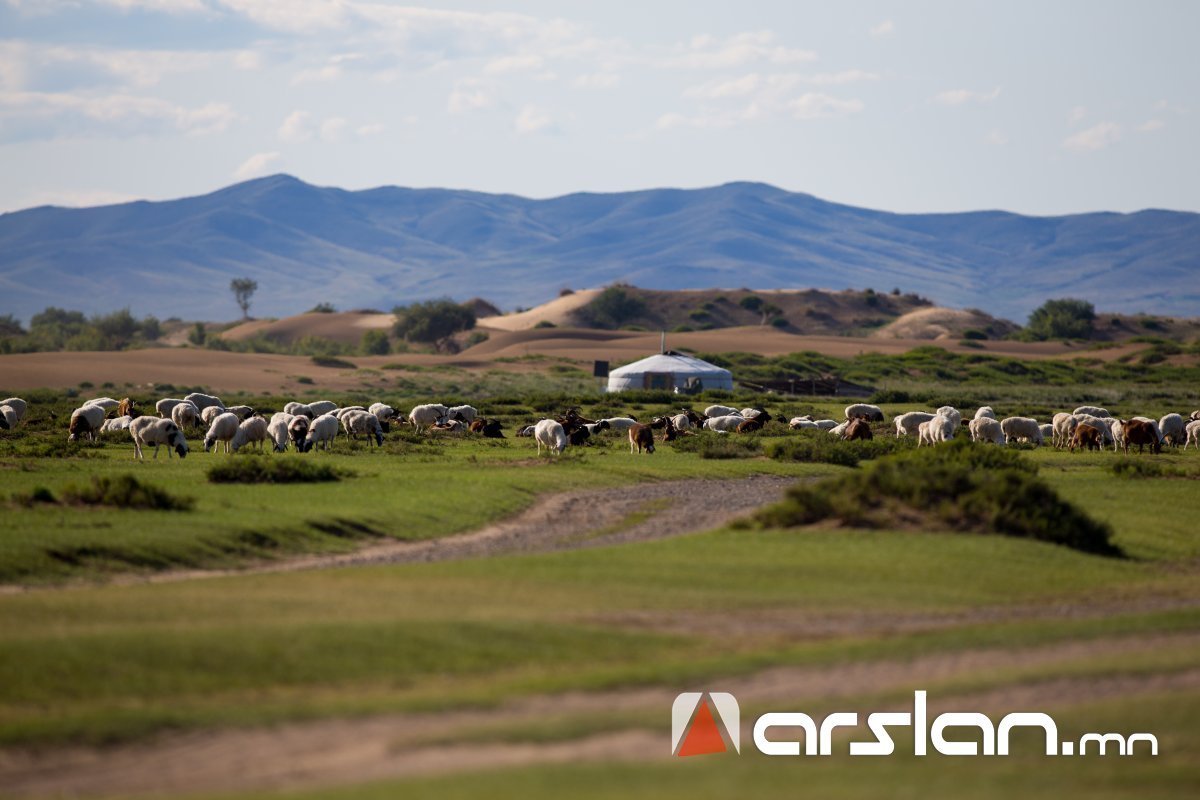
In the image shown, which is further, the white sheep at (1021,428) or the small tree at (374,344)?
the small tree at (374,344)

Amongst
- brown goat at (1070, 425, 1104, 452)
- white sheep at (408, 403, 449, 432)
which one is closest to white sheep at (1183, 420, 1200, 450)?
→ brown goat at (1070, 425, 1104, 452)

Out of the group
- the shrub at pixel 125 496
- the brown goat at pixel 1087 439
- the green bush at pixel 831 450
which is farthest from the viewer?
the brown goat at pixel 1087 439

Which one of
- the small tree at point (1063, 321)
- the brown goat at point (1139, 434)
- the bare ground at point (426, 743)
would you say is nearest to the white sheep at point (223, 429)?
the brown goat at point (1139, 434)

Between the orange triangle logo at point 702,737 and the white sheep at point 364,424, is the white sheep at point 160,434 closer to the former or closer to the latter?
the white sheep at point 364,424

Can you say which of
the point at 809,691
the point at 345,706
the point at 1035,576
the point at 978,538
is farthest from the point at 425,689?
the point at 978,538

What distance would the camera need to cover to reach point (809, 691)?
41.4 ft

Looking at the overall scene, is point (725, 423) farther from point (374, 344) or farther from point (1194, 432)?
point (374, 344)

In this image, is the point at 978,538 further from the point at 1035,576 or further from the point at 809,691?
the point at 809,691

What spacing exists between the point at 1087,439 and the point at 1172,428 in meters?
4.49

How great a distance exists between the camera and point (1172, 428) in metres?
43.3

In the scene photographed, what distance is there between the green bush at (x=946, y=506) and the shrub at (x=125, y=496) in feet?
28.8

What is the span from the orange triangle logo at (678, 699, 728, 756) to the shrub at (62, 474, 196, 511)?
12.5m

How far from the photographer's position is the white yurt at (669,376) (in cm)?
7906

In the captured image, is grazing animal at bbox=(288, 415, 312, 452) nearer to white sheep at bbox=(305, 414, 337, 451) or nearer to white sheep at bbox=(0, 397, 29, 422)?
white sheep at bbox=(305, 414, 337, 451)
